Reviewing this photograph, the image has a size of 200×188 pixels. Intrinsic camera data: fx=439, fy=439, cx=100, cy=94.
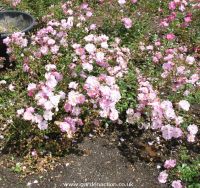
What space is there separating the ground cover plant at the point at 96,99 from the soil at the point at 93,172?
0.12 m

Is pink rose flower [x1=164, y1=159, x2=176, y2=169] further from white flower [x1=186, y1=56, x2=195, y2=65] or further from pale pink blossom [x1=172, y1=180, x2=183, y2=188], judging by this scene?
white flower [x1=186, y1=56, x2=195, y2=65]

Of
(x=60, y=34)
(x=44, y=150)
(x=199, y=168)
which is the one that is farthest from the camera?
(x=60, y=34)

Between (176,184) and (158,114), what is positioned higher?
(158,114)

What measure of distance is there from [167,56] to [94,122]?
181cm

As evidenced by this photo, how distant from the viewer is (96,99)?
505 centimetres

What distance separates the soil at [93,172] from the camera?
478cm

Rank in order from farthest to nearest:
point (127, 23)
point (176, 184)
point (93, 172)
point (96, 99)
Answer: point (127, 23) < point (96, 99) < point (93, 172) < point (176, 184)

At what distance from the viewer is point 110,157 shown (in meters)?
5.12

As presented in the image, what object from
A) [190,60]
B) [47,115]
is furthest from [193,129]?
[47,115]

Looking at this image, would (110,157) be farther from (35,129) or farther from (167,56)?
(167,56)

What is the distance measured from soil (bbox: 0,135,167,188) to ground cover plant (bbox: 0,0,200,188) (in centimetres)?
12

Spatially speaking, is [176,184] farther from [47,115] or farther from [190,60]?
[190,60]

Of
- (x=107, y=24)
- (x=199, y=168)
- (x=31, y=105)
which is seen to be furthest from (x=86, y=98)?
(x=107, y=24)

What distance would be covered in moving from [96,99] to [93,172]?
0.83m
